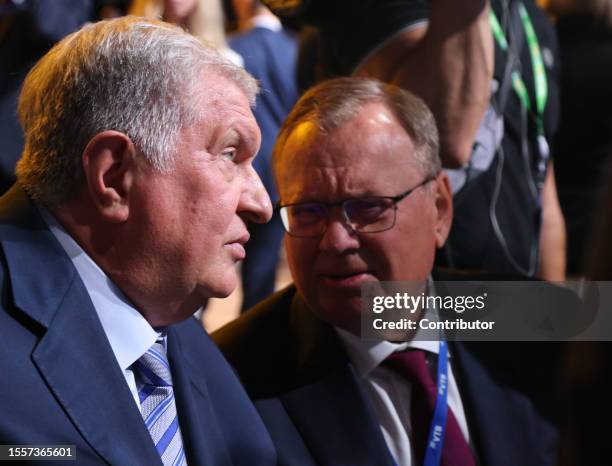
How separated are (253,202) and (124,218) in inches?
10.0

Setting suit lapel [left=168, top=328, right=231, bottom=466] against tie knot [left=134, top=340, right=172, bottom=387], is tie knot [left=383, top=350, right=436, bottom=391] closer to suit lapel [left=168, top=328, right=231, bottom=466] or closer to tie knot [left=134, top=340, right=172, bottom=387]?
suit lapel [left=168, top=328, right=231, bottom=466]

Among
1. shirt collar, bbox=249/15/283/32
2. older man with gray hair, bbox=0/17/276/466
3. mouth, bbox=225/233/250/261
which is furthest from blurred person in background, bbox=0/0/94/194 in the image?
shirt collar, bbox=249/15/283/32

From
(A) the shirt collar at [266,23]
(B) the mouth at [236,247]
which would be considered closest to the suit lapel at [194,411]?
(B) the mouth at [236,247]

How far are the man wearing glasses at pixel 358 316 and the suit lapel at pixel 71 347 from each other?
1.59ft

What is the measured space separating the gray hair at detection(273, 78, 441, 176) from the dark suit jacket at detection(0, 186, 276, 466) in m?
0.72

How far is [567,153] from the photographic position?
3.84 meters

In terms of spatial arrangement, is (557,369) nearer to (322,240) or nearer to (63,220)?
(322,240)

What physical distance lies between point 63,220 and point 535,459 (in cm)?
115

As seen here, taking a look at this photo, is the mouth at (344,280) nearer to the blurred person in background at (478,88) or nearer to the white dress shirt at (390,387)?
the white dress shirt at (390,387)

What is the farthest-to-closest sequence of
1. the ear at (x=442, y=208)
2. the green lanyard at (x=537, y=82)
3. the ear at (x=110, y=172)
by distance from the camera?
the green lanyard at (x=537, y=82), the ear at (x=442, y=208), the ear at (x=110, y=172)

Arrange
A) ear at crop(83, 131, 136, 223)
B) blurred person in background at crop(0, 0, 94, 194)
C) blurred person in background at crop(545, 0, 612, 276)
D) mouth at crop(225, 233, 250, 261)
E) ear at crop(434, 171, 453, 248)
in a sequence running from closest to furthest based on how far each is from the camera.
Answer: ear at crop(83, 131, 136, 223)
mouth at crop(225, 233, 250, 261)
blurred person in background at crop(0, 0, 94, 194)
ear at crop(434, 171, 453, 248)
blurred person in background at crop(545, 0, 612, 276)

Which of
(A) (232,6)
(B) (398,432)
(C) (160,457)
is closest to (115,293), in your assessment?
(C) (160,457)

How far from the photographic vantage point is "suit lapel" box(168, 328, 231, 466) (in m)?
1.70

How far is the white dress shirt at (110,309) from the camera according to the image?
1.60m
